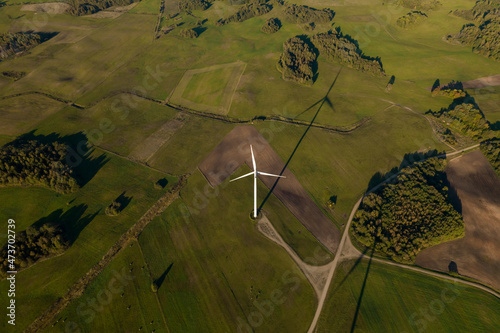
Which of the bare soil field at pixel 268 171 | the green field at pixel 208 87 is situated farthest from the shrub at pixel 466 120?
the green field at pixel 208 87

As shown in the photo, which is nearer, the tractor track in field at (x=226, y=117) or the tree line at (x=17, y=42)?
the tractor track in field at (x=226, y=117)

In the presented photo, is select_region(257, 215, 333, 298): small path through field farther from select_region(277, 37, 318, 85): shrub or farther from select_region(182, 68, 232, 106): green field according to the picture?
select_region(277, 37, 318, 85): shrub

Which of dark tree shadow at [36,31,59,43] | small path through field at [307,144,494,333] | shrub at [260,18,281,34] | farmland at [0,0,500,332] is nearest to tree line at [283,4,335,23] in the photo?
farmland at [0,0,500,332]

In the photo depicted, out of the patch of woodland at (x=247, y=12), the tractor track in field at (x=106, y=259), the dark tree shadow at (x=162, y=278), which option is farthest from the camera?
the patch of woodland at (x=247, y=12)

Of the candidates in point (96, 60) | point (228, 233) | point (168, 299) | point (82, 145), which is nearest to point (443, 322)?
point (228, 233)

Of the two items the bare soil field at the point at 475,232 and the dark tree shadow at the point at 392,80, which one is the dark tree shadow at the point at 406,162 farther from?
the dark tree shadow at the point at 392,80

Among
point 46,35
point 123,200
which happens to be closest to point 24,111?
point 123,200

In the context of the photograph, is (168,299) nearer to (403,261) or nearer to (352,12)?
(403,261)
